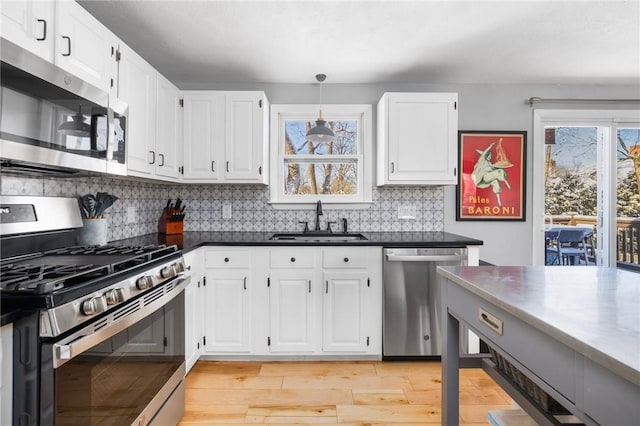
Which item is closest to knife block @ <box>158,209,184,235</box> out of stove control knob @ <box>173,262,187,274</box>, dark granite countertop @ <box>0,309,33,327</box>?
stove control knob @ <box>173,262,187,274</box>

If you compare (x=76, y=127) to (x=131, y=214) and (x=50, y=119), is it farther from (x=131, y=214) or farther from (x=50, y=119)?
(x=131, y=214)

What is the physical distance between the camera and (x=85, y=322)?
3.82 feet

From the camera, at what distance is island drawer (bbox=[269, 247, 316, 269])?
257 cm

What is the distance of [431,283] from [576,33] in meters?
2.03

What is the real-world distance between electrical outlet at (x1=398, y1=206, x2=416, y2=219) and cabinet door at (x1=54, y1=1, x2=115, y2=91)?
98.6 inches

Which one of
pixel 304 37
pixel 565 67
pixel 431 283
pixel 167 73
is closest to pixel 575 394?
pixel 431 283

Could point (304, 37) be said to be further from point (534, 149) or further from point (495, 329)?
point (534, 149)

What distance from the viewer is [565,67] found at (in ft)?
9.73

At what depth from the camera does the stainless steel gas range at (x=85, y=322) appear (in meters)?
0.99

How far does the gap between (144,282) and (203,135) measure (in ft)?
5.54

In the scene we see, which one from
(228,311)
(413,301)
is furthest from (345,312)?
(228,311)

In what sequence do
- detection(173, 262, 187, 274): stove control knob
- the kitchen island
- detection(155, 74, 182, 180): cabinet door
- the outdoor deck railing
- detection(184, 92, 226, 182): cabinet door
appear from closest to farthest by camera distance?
the kitchen island
detection(173, 262, 187, 274): stove control knob
detection(155, 74, 182, 180): cabinet door
detection(184, 92, 226, 182): cabinet door
the outdoor deck railing

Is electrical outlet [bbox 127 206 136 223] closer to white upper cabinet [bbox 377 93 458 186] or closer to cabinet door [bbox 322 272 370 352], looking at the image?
cabinet door [bbox 322 272 370 352]

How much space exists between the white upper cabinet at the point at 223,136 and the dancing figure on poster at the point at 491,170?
2.09 meters
